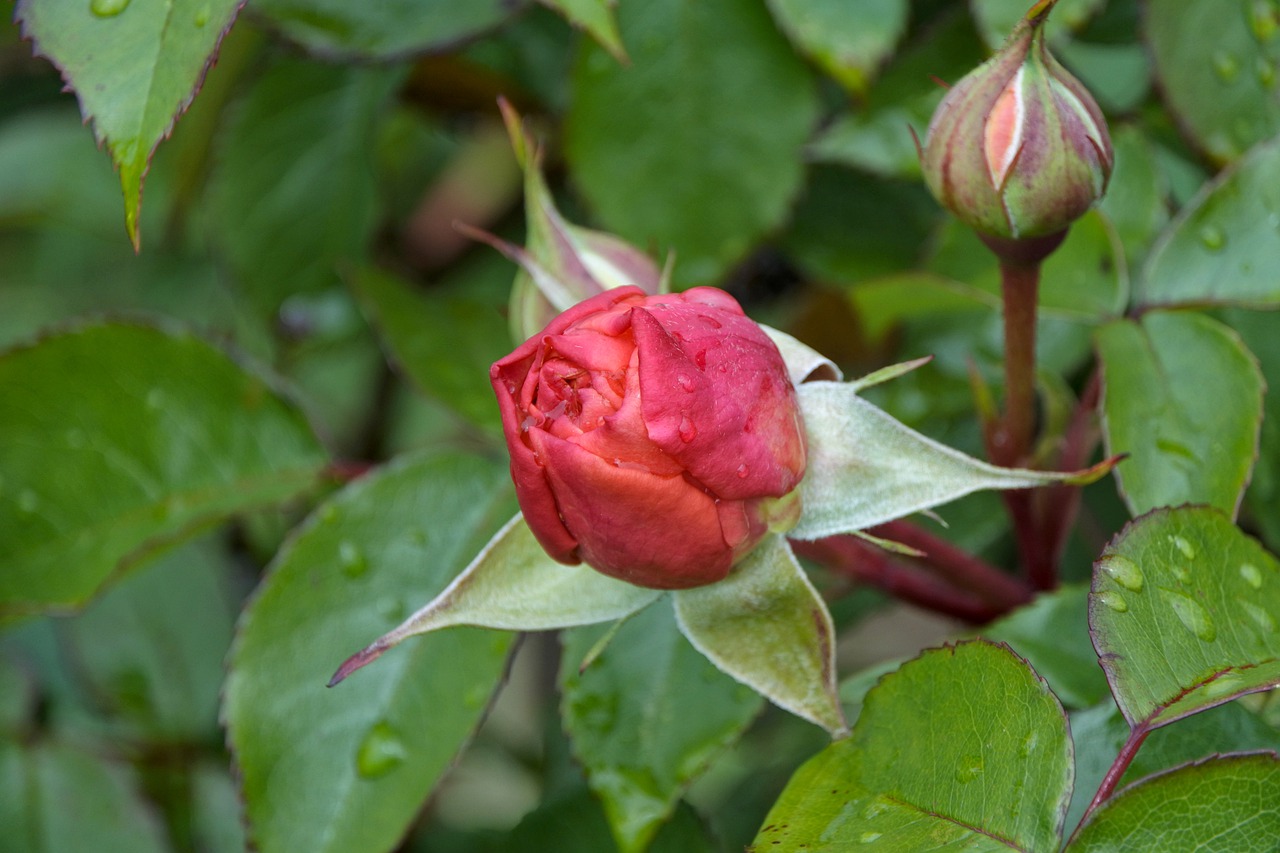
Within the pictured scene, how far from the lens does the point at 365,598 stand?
759 mm

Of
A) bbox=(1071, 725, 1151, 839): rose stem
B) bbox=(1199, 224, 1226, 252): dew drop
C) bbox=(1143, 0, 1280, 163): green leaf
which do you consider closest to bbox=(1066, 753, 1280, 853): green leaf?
bbox=(1071, 725, 1151, 839): rose stem

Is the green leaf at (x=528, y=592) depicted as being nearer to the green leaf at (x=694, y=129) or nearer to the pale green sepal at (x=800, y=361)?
the pale green sepal at (x=800, y=361)

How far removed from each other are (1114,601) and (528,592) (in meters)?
0.26

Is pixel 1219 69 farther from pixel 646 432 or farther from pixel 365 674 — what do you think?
pixel 365 674

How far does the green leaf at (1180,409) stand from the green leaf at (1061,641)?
76mm

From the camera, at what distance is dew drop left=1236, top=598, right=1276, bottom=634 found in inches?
20.7

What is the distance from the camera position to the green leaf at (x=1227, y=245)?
68 centimetres

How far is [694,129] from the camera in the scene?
901mm

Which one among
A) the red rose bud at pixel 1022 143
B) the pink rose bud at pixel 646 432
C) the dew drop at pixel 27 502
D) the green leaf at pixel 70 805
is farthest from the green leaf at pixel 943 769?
the green leaf at pixel 70 805

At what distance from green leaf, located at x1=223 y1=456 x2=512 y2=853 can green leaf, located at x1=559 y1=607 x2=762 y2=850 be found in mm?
63

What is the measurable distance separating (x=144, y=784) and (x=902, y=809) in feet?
2.68

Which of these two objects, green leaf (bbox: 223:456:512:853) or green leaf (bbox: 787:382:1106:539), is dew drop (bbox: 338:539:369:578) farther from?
green leaf (bbox: 787:382:1106:539)

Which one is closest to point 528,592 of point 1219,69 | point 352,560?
point 352,560

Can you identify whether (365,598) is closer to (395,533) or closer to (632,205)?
(395,533)
